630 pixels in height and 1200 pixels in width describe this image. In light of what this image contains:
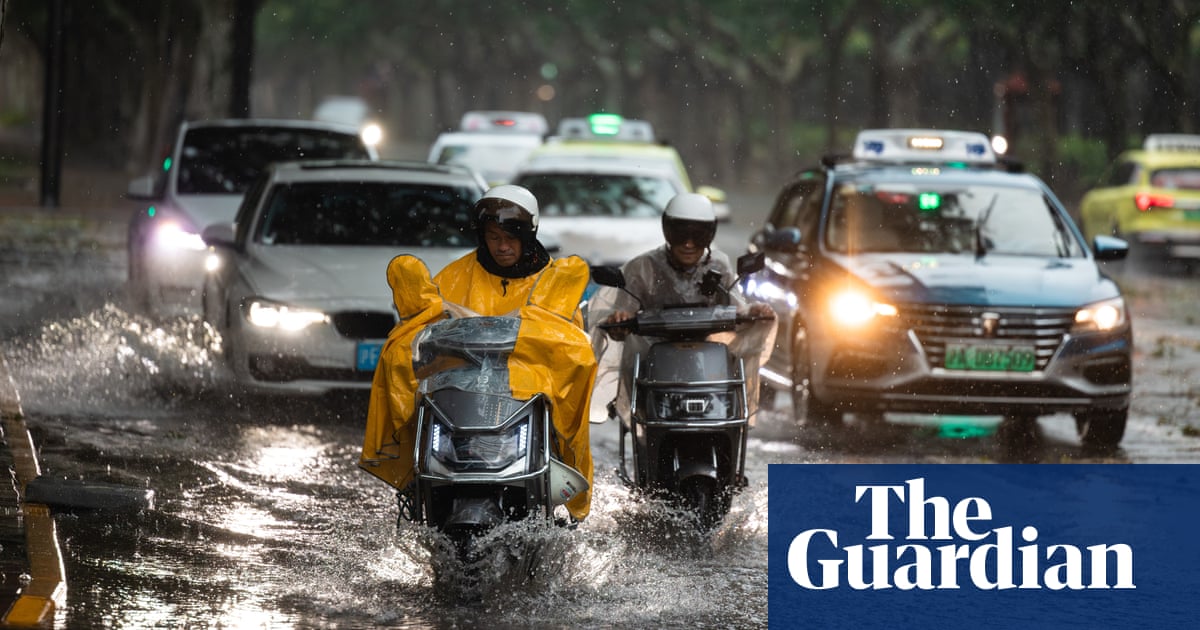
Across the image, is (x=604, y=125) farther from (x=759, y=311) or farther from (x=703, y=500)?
(x=703, y=500)

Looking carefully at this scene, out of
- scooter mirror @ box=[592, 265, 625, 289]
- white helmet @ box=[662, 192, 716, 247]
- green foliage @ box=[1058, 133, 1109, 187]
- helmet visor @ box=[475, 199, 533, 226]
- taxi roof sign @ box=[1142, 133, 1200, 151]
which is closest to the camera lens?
helmet visor @ box=[475, 199, 533, 226]

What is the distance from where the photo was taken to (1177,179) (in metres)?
25.6

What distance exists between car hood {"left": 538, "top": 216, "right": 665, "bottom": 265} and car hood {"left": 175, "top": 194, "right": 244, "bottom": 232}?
8.02ft

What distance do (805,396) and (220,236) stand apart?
3.64m

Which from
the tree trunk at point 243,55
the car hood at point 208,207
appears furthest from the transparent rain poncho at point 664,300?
the tree trunk at point 243,55

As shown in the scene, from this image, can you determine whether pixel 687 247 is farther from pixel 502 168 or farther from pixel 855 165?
pixel 502 168

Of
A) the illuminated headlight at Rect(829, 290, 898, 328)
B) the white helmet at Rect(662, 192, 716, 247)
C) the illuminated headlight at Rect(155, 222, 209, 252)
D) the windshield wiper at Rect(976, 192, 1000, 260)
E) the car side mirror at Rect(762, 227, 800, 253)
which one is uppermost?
the white helmet at Rect(662, 192, 716, 247)

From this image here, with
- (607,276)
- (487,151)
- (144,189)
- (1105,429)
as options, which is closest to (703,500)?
(607,276)

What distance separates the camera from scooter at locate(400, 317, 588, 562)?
6.73 meters

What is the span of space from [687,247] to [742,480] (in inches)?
39.7

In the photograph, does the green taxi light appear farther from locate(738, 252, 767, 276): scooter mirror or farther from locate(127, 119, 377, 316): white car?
locate(738, 252, 767, 276): scooter mirror

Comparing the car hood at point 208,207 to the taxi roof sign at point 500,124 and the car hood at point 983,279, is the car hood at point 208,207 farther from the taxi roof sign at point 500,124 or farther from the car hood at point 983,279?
the taxi roof sign at point 500,124

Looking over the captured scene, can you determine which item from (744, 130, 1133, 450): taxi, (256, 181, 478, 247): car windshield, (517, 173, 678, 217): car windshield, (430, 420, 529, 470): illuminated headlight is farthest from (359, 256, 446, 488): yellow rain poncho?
(517, 173, 678, 217): car windshield

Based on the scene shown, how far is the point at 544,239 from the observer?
464 inches
